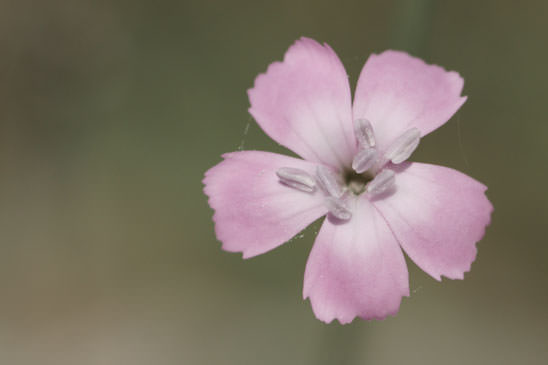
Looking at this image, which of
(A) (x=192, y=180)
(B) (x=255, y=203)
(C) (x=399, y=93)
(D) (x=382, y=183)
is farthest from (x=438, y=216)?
(A) (x=192, y=180)

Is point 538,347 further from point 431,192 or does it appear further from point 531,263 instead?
point 431,192

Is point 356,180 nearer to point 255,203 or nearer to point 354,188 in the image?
point 354,188

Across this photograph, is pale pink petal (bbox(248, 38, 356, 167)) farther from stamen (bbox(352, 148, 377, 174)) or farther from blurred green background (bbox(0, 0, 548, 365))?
blurred green background (bbox(0, 0, 548, 365))

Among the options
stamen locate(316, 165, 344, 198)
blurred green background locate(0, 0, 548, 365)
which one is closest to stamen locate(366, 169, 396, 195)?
stamen locate(316, 165, 344, 198)

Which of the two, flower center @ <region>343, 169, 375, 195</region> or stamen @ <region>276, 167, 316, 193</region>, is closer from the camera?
stamen @ <region>276, 167, 316, 193</region>

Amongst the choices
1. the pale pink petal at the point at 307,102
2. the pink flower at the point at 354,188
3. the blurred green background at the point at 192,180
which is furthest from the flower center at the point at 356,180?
the blurred green background at the point at 192,180

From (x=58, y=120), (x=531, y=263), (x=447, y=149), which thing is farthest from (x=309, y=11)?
(x=531, y=263)

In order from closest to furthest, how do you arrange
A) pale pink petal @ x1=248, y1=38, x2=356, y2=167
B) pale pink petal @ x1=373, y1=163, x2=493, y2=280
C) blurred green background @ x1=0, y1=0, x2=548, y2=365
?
1. pale pink petal @ x1=373, y1=163, x2=493, y2=280
2. pale pink petal @ x1=248, y1=38, x2=356, y2=167
3. blurred green background @ x1=0, y1=0, x2=548, y2=365

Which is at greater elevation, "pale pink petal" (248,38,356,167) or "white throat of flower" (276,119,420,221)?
"pale pink petal" (248,38,356,167)
